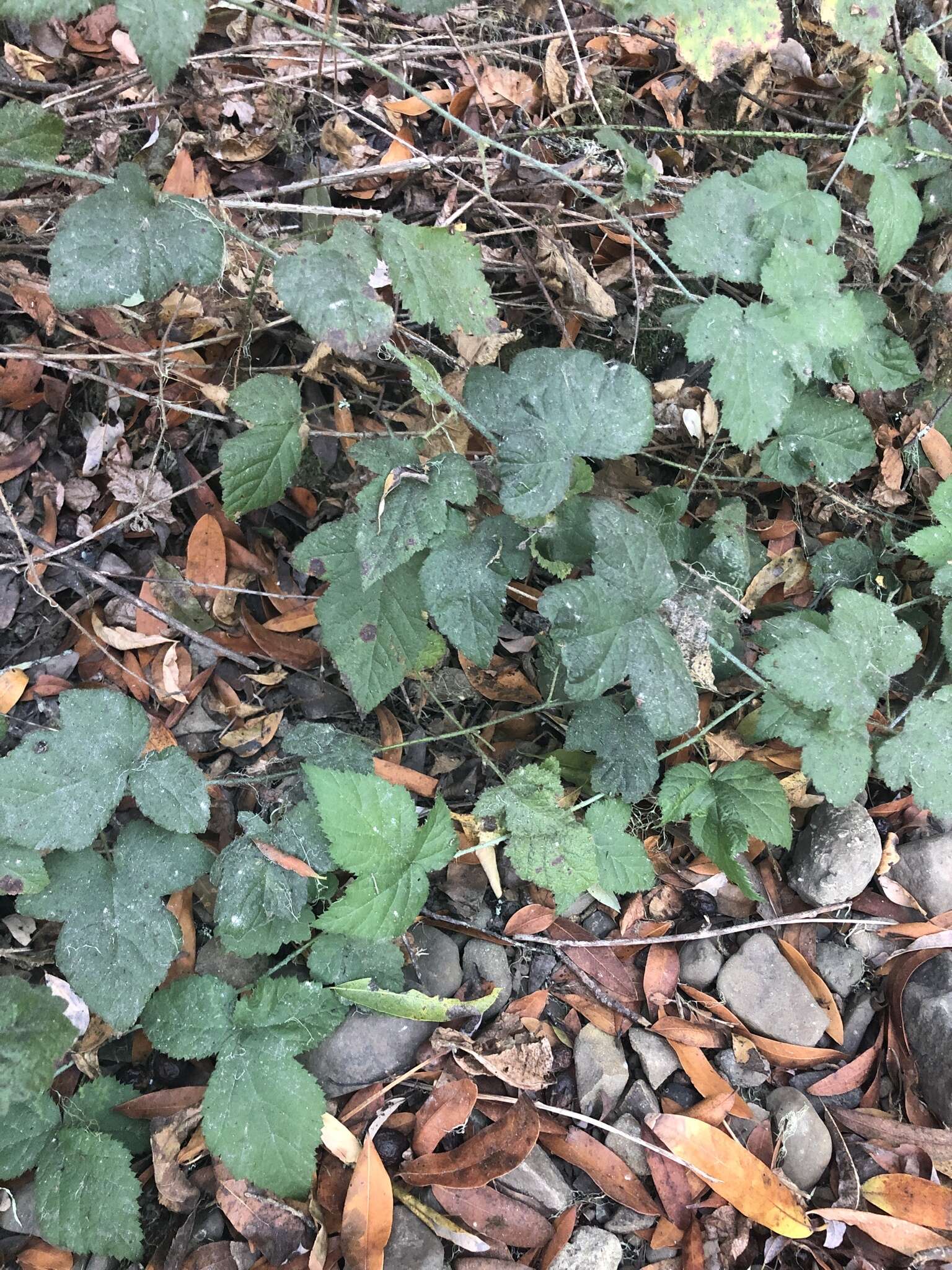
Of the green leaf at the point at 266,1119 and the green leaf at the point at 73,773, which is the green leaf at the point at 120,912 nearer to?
the green leaf at the point at 73,773

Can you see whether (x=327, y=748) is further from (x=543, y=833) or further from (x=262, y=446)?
(x=262, y=446)

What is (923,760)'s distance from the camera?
1.78 metres

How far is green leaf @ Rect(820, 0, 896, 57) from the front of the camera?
6.24 feet

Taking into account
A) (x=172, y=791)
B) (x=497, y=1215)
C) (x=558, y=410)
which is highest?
(x=558, y=410)

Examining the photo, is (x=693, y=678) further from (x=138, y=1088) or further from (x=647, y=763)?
(x=138, y=1088)

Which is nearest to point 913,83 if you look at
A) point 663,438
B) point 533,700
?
point 663,438

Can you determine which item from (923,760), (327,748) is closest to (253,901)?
(327,748)

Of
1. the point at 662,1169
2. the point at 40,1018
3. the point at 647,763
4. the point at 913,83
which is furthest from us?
the point at 913,83

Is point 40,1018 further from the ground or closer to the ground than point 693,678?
closer to the ground

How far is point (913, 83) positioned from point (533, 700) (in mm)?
1770

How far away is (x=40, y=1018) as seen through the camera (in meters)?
1.56

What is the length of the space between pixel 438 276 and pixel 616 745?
106 cm

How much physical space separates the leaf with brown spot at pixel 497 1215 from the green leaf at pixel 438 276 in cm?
171

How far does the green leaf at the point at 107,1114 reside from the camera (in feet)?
5.65
